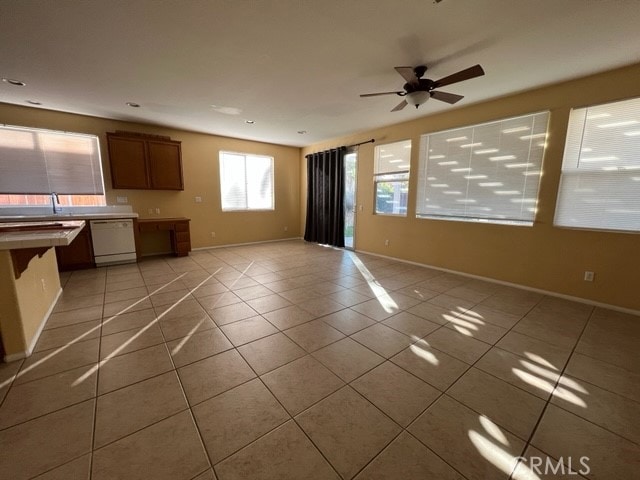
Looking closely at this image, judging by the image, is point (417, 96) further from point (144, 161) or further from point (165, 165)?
point (144, 161)

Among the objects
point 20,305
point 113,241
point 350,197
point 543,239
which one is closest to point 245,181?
point 350,197

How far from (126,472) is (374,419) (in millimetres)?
1258

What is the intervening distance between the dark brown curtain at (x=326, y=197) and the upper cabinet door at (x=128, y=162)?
12.2 feet

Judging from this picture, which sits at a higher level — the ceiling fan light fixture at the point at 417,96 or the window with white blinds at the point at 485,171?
the ceiling fan light fixture at the point at 417,96

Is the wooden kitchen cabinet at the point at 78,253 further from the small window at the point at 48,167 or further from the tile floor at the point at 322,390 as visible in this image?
the tile floor at the point at 322,390

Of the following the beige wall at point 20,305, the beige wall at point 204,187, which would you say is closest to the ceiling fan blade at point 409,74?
the beige wall at point 20,305

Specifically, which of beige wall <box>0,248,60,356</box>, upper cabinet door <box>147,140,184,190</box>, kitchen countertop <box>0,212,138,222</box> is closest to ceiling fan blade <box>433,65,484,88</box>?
beige wall <box>0,248,60,356</box>

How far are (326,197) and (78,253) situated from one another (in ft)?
16.0

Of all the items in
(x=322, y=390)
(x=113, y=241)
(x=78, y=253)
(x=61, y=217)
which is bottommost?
(x=322, y=390)

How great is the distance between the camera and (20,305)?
1959mm

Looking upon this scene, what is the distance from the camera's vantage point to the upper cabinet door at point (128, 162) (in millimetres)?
4586

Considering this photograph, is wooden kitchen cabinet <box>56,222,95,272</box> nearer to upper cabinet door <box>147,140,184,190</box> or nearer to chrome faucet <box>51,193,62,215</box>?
chrome faucet <box>51,193,62,215</box>

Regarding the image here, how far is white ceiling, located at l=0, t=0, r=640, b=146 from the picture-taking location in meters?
1.93

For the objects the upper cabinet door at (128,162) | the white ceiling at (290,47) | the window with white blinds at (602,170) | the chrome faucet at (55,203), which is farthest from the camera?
the upper cabinet door at (128,162)
